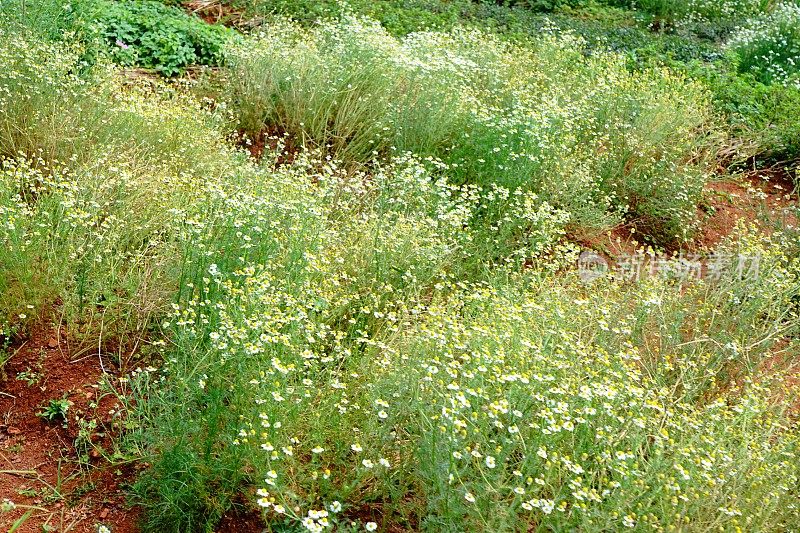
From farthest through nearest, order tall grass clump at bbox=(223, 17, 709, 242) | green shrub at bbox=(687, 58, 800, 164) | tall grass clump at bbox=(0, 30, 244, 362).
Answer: green shrub at bbox=(687, 58, 800, 164) < tall grass clump at bbox=(223, 17, 709, 242) < tall grass clump at bbox=(0, 30, 244, 362)

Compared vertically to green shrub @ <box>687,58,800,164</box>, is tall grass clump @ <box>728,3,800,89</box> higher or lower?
higher

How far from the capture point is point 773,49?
959 centimetres

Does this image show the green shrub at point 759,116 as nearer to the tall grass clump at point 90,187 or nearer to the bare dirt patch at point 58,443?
the tall grass clump at point 90,187

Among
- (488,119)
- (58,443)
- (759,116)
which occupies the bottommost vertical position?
(58,443)

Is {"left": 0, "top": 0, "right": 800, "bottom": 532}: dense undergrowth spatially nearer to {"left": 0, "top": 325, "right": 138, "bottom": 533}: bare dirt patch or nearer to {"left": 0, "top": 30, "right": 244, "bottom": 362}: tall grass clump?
{"left": 0, "top": 30, "right": 244, "bottom": 362}: tall grass clump

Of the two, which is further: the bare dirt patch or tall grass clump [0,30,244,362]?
tall grass clump [0,30,244,362]

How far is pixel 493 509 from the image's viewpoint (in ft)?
10.00

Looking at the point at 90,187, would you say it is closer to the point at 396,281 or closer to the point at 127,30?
the point at 396,281

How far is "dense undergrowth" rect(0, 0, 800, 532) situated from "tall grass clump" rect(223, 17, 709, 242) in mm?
27

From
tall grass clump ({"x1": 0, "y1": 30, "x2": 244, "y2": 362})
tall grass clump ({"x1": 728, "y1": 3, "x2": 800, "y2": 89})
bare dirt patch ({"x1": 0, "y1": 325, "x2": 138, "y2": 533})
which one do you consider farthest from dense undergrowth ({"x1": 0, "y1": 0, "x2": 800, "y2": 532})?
tall grass clump ({"x1": 728, "y1": 3, "x2": 800, "y2": 89})

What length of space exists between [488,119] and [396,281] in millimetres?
1691

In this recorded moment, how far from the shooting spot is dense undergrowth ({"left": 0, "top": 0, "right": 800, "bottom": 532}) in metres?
3.30

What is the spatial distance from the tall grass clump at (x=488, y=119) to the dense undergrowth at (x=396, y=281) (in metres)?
0.03

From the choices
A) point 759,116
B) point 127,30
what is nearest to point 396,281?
point 127,30
